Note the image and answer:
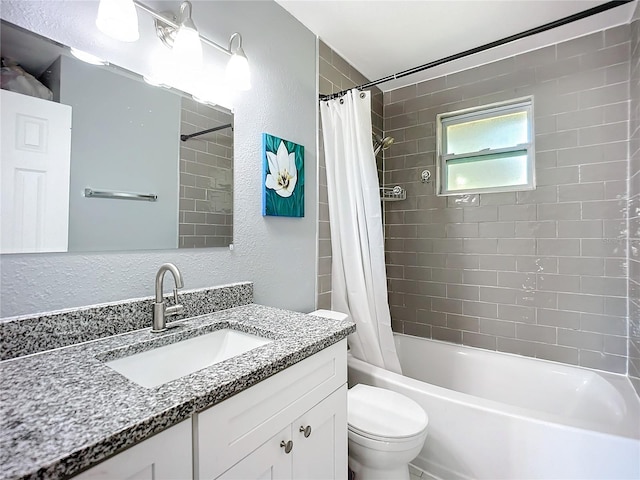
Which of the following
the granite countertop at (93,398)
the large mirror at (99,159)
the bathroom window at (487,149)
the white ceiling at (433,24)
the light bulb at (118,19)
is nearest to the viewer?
the granite countertop at (93,398)

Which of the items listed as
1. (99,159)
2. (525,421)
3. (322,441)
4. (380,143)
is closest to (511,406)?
(525,421)

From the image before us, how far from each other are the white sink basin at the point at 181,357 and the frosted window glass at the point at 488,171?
2.02 metres

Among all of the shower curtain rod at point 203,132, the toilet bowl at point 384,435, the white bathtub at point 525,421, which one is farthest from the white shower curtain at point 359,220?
the shower curtain rod at point 203,132

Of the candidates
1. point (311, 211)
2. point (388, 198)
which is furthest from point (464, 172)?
point (311, 211)

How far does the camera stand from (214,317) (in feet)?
4.10

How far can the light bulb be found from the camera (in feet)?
3.16

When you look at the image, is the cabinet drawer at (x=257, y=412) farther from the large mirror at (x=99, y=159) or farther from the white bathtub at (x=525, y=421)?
the white bathtub at (x=525, y=421)

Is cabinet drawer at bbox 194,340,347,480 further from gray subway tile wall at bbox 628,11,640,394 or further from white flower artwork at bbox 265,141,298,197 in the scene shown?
gray subway tile wall at bbox 628,11,640,394

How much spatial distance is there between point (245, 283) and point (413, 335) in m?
1.70

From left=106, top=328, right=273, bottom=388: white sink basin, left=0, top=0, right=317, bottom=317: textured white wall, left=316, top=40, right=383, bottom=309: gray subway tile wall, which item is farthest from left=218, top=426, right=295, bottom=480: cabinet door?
left=316, top=40, right=383, bottom=309: gray subway tile wall

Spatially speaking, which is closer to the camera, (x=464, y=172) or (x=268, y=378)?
(x=268, y=378)

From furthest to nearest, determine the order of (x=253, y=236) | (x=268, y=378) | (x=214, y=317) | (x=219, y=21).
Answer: (x=253, y=236) < (x=219, y=21) < (x=214, y=317) < (x=268, y=378)

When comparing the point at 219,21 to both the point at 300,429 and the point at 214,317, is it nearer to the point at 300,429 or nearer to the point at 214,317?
the point at 214,317

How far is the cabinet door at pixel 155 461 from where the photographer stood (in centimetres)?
52
